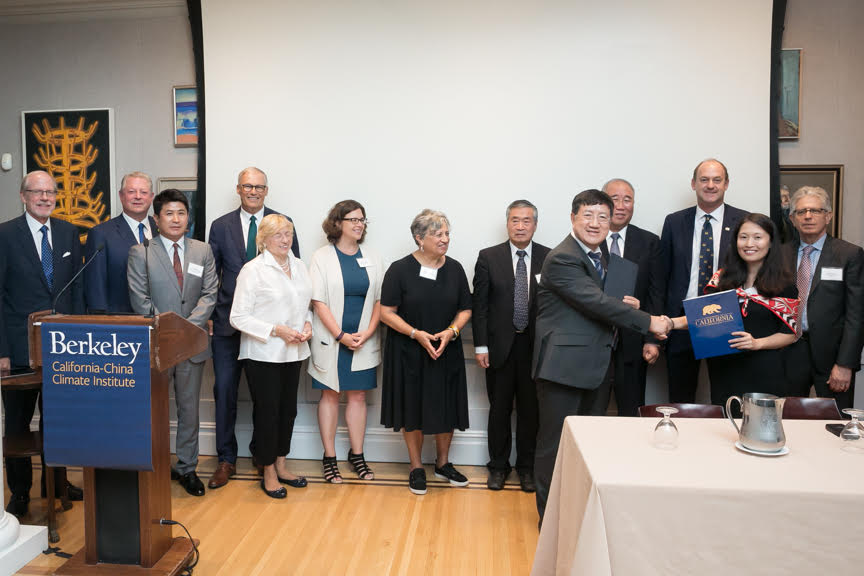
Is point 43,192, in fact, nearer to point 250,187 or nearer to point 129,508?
point 250,187

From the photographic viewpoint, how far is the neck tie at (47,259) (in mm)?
3203

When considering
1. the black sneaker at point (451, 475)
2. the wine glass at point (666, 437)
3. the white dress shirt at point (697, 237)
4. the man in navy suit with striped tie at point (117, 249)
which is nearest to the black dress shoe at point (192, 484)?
the man in navy suit with striped tie at point (117, 249)

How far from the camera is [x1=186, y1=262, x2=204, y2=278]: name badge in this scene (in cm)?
342

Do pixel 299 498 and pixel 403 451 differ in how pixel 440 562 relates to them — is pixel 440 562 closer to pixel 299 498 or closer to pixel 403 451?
pixel 299 498

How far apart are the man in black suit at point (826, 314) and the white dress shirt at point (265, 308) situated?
2.77m

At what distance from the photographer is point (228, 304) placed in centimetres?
363

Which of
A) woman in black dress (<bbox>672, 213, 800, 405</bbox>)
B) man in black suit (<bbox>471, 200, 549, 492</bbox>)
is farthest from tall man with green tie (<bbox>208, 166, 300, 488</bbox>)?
woman in black dress (<bbox>672, 213, 800, 405</bbox>)

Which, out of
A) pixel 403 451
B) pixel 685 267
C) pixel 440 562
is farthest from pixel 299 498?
pixel 685 267

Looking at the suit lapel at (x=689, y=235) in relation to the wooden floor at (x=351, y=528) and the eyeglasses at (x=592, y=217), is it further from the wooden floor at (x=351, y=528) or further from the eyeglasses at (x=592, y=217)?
the wooden floor at (x=351, y=528)

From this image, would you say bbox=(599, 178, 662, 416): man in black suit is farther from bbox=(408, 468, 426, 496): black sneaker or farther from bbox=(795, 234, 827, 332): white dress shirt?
bbox=(408, 468, 426, 496): black sneaker

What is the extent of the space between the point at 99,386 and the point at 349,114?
245cm

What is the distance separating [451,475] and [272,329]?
1459 mm

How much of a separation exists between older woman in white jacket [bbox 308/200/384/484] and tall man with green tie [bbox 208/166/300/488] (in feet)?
1.60

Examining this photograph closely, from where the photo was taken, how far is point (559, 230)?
383 centimetres
